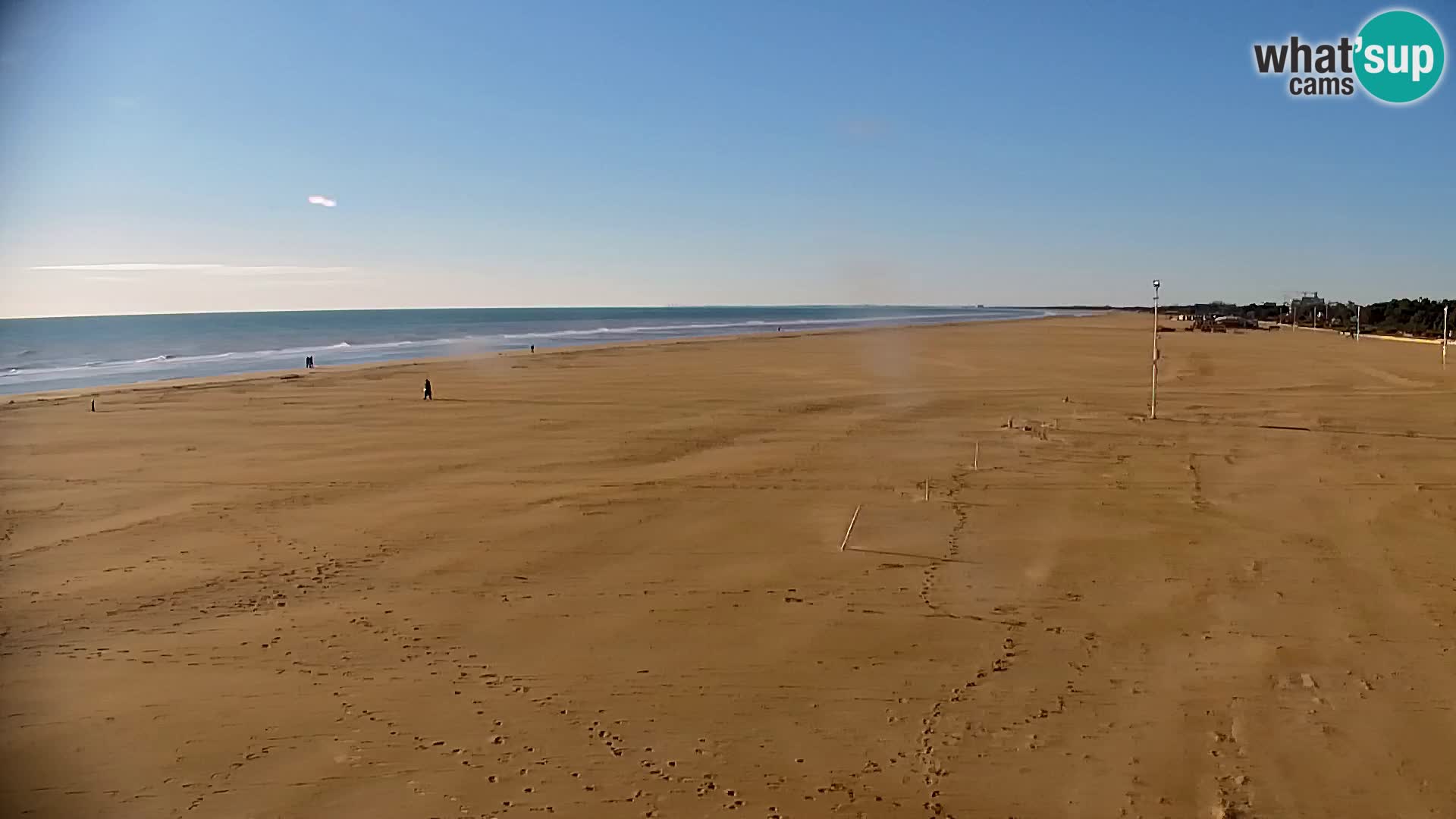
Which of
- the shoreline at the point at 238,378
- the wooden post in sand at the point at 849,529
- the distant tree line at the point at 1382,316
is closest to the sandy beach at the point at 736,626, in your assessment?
the wooden post in sand at the point at 849,529

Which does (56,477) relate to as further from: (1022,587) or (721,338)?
(721,338)

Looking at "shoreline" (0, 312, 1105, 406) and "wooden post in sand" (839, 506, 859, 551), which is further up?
"shoreline" (0, 312, 1105, 406)

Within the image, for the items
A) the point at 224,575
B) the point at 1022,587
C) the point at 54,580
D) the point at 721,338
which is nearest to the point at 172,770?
the point at 224,575

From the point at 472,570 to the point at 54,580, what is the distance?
5370mm

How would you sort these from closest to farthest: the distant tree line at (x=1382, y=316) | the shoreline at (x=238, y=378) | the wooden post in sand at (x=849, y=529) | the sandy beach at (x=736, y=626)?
the sandy beach at (x=736, y=626) < the wooden post in sand at (x=849, y=529) < the shoreline at (x=238, y=378) < the distant tree line at (x=1382, y=316)

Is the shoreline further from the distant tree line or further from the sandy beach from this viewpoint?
the distant tree line

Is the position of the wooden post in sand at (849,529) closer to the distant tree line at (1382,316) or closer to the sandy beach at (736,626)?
the sandy beach at (736,626)

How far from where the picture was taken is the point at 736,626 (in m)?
9.55

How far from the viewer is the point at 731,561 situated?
11.7m

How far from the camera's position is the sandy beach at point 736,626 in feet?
21.6

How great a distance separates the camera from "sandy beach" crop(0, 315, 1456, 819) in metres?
6.58

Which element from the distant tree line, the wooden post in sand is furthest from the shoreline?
the distant tree line

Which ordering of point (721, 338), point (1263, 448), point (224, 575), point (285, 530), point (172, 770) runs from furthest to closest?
point (721, 338)
point (1263, 448)
point (285, 530)
point (224, 575)
point (172, 770)

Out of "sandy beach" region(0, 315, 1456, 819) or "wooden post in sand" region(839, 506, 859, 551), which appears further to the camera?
"wooden post in sand" region(839, 506, 859, 551)
